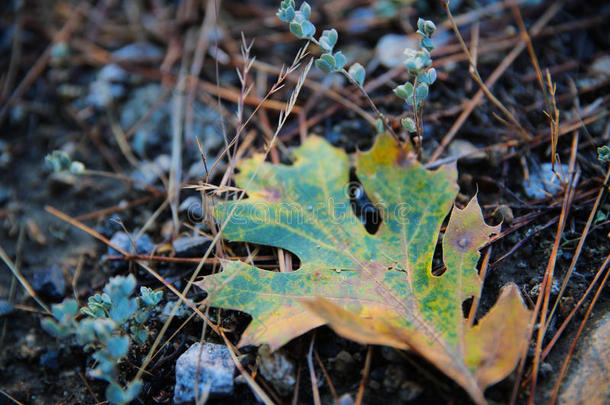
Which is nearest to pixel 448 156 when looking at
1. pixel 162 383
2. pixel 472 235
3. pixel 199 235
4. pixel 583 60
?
pixel 472 235

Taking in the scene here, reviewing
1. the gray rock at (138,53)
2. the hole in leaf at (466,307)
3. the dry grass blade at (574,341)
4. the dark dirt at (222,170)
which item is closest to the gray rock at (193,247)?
the dark dirt at (222,170)

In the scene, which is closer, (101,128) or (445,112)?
(445,112)

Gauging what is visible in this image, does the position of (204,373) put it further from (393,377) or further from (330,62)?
(330,62)

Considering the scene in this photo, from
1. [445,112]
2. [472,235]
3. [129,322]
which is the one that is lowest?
[129,322]

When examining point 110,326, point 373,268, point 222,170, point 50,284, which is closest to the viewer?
point 110,326

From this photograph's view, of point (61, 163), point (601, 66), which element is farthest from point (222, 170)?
point (601, 66)

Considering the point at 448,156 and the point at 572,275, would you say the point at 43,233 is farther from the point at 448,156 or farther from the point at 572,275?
the point at 572,275

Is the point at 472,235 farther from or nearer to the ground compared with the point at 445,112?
nearer to the ground

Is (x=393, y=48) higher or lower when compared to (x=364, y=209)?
higher
